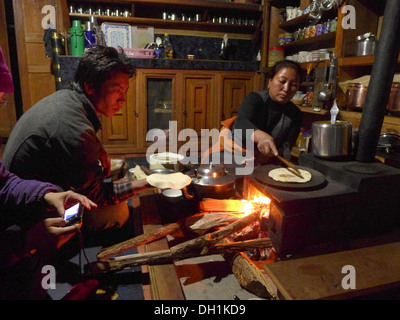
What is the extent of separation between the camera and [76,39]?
13.2 feet

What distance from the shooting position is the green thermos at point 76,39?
4.01 metres

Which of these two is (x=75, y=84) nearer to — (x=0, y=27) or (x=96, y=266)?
(x=96, y=266)

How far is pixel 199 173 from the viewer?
190 cm

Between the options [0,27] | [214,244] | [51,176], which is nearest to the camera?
[214,244]

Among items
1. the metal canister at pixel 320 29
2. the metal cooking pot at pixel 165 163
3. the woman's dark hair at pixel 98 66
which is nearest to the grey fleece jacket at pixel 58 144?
the woman's dark hair at pixel 98 66

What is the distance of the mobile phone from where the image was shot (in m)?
1.27

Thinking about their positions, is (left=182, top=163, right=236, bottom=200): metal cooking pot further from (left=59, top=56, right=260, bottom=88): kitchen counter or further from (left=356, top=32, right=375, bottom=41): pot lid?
(left=59, top=56, right=260, bottom=88): kitchen counter

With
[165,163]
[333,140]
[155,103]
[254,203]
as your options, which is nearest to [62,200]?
[254,203]

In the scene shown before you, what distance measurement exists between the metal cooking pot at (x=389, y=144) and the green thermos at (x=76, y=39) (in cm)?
378

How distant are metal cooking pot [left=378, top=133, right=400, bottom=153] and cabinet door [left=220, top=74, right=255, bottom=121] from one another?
2810mm

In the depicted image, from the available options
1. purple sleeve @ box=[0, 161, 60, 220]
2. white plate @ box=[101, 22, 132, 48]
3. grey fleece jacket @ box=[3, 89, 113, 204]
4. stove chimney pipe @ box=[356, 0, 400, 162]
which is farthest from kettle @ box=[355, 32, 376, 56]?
white plate @ box=[101, 22, 132, 48]

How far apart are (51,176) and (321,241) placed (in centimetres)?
145
